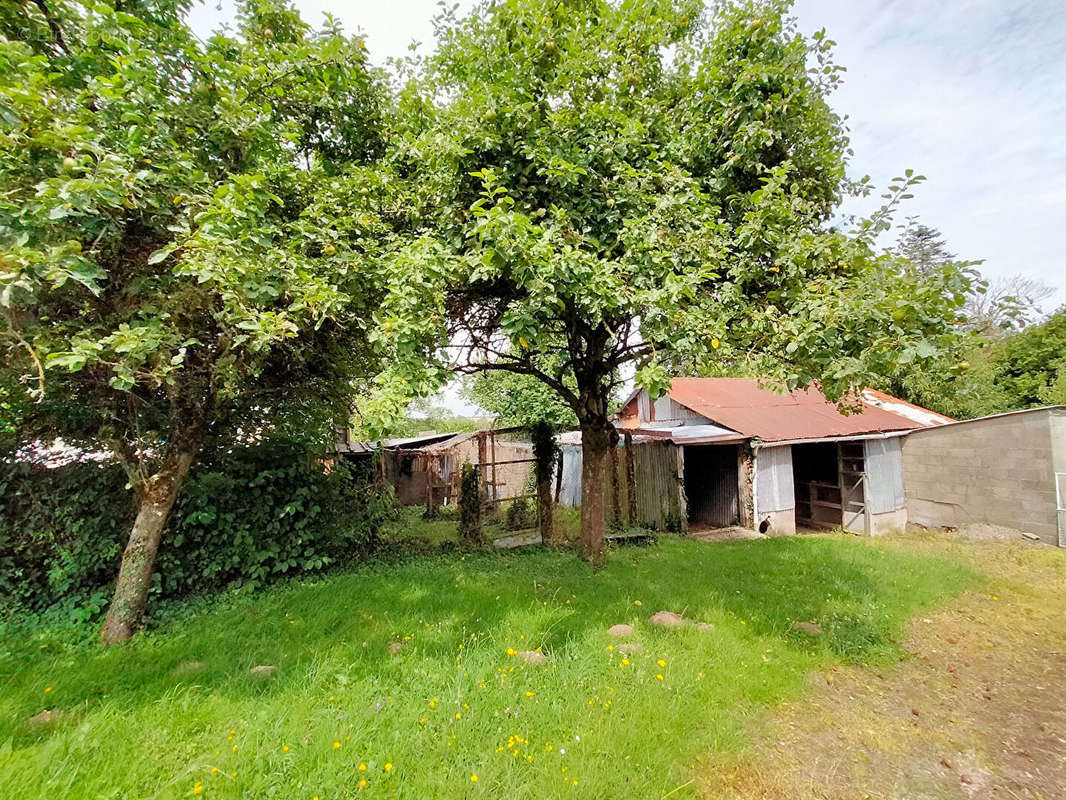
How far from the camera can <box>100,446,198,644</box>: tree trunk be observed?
439 cm

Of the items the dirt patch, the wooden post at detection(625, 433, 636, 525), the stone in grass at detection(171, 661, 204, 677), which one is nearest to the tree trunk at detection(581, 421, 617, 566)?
the dirt patch

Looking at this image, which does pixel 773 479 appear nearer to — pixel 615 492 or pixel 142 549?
pixel 615 492

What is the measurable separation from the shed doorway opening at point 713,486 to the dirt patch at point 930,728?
5.93 m

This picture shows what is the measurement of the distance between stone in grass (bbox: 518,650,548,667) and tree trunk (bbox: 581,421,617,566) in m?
3.02

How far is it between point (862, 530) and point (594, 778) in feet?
38.7

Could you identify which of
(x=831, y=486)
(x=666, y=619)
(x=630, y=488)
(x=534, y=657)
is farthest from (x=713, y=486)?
(x=534, y=657)

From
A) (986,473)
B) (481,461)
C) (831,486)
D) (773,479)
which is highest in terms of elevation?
(481,461)

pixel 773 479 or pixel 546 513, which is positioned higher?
pixel 773 479

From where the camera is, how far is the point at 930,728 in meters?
3.55

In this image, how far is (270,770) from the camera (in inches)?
107

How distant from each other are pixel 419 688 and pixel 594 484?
401cm

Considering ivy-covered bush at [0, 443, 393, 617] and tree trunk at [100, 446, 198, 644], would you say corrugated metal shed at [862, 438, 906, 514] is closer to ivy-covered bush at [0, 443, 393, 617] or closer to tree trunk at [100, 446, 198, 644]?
ivy-covered bush at [0, 443, 393, 617]

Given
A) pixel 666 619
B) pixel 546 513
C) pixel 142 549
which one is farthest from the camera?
pixel 546 513

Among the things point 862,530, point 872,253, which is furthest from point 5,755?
point 862,530
